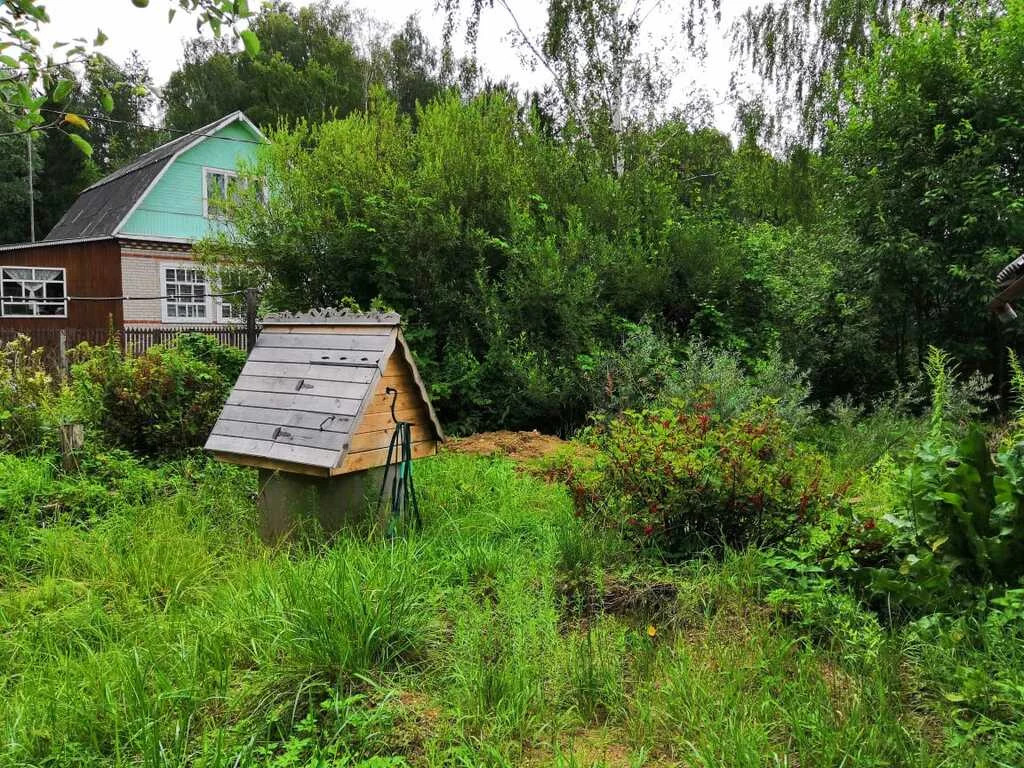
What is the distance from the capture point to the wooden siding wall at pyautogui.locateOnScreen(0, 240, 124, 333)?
17547 mm

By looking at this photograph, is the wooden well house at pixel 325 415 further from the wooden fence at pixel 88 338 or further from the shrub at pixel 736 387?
the wooden fence at pixel 88 338

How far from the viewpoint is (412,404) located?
428cm

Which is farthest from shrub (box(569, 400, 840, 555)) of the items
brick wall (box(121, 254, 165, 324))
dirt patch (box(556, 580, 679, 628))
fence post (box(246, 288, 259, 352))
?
brick wall (box(121, 254, 165, 324))

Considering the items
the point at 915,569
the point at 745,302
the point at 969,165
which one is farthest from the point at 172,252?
the point at 915,569

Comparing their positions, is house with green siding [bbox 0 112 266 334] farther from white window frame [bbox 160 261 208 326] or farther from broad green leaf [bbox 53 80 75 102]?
broad green leaf [bbox 53 80 75 102]

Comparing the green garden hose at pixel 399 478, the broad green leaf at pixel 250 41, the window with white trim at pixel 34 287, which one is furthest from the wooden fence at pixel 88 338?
the broad green leaf at pixel 250 41

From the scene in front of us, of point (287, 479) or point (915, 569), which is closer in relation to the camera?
point (915, 569)

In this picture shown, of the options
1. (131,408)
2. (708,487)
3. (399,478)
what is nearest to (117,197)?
(131,408)

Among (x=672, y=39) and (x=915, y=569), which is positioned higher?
(x=672, y=39)

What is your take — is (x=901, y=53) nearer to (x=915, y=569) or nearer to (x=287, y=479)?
(x=915, y=569)

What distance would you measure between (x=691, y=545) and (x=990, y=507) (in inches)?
55.3

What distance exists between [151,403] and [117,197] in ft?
52.5

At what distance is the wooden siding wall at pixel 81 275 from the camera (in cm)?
1755

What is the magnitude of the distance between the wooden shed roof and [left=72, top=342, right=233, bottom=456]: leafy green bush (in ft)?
6.25
